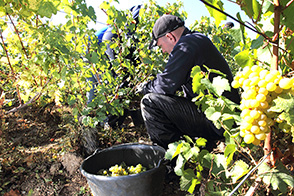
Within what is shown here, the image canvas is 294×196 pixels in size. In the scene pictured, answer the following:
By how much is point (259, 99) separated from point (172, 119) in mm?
1457

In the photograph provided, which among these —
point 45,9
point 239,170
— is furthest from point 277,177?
point 45,9

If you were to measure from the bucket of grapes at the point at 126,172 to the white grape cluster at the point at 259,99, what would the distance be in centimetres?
97

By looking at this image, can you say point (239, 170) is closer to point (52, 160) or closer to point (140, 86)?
point (140, 86)

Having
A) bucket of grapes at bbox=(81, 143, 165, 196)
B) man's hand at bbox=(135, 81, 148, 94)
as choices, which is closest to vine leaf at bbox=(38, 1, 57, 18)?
bucket of grapes at bbox=(81, 143, 165, 196)

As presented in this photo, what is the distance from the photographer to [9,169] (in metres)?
2.40

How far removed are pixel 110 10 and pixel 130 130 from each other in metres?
1.78

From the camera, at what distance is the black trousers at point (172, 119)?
1979mm

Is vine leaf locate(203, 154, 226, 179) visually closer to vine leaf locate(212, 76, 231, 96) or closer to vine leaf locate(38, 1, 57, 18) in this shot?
vine leaf locate(212, 76, 231, 96)

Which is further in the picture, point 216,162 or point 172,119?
point 172,119

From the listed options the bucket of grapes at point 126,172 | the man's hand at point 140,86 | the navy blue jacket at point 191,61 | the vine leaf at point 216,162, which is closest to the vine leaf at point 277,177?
the vine leaf at point 216,162

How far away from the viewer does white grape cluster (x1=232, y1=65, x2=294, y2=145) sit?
24.3 inches

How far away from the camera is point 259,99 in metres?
0.62

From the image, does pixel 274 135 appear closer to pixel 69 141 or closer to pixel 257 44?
pixel 257 44

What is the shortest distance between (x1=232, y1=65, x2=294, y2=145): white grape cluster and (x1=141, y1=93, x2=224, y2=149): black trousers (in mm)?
1274
